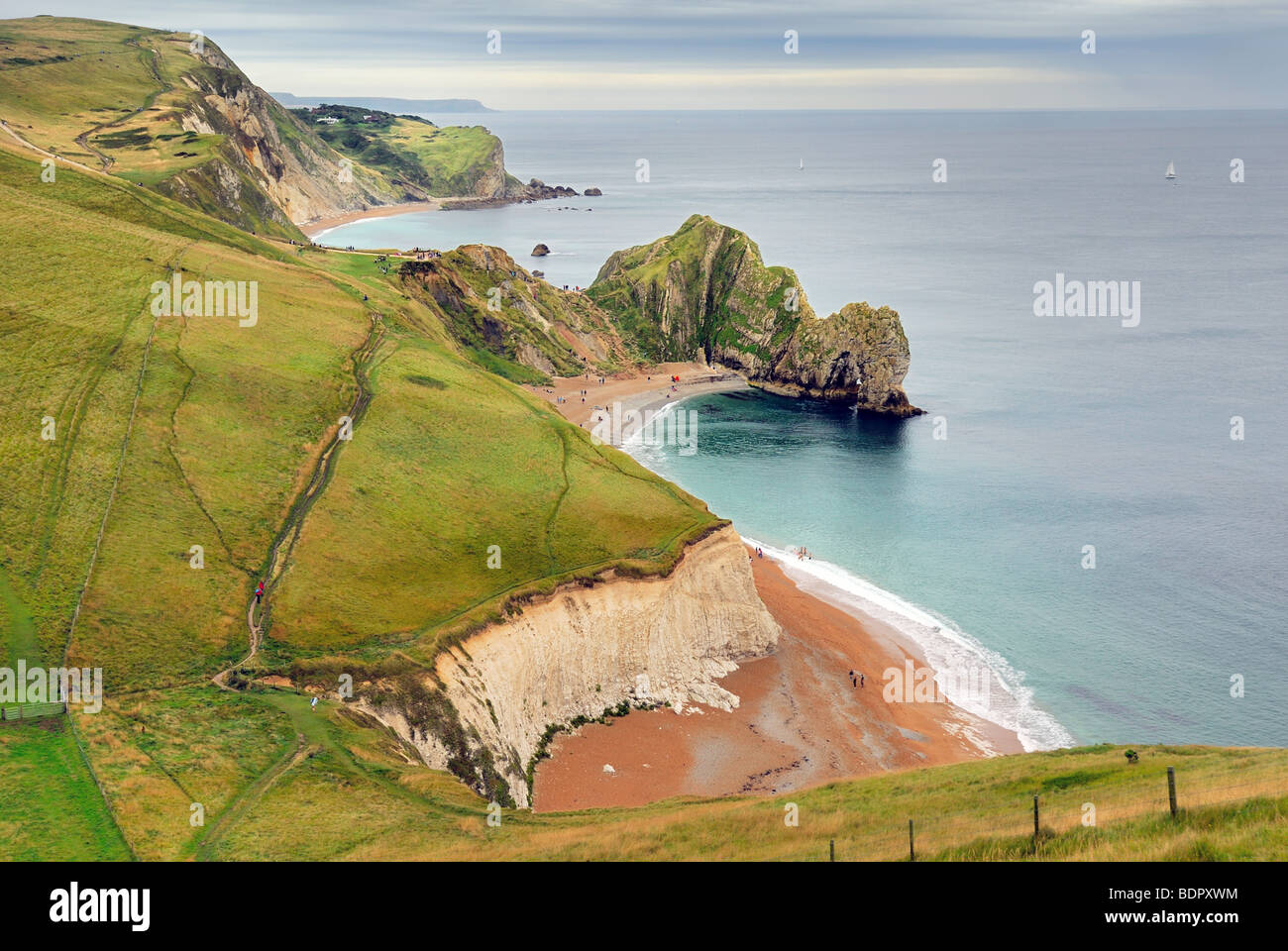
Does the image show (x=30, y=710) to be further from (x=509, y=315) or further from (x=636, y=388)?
(x=636, y=388)

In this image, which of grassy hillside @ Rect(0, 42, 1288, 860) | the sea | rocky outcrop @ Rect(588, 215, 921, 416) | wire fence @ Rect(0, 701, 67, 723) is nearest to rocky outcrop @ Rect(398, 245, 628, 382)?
rocky outcrop @ Rect(588, 215, 921, 416)

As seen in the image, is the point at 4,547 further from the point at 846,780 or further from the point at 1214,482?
the point at 1214,482

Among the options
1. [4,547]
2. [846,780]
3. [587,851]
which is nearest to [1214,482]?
[846,780]

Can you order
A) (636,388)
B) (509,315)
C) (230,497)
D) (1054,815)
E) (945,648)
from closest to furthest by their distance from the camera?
(1054,815) < (230,497) < (945,648) < (509,315) < (636,388)

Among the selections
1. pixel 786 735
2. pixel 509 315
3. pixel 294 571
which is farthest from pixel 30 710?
pixel 509 315

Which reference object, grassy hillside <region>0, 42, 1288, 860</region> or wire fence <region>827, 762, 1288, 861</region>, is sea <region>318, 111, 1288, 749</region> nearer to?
grassy hillside <region>0, 42, 1288, 860</region>

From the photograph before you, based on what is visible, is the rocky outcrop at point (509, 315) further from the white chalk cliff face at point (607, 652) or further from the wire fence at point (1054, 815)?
the wire fence at point (1054, 815)
